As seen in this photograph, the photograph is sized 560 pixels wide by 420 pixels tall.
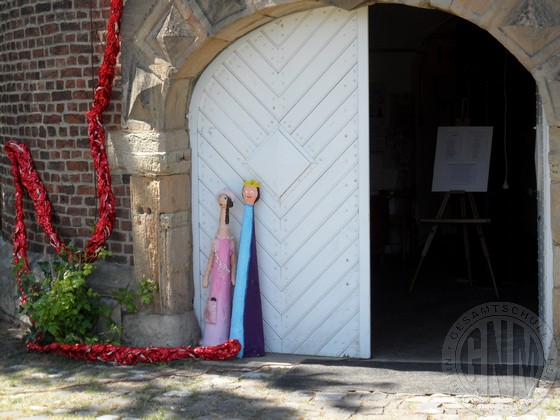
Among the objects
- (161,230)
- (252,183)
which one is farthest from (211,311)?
(252,183)

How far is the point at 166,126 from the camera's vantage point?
26.1 ft

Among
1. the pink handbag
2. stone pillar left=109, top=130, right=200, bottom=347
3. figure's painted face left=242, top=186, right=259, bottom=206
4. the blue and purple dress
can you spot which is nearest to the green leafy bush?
stone pillar left=109, top=130, right=200, bottom=347

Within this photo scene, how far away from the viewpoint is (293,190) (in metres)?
7.97

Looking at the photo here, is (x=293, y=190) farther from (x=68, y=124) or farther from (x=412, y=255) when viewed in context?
(x=412, y=255)

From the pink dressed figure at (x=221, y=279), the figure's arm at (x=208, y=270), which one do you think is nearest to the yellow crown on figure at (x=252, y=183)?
the pink dressed figure at (x=221, y=279)

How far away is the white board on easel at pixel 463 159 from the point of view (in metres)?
10.2

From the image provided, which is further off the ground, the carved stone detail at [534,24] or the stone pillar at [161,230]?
the carved stone detail at [534,24]

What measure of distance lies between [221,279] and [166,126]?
1.19 m

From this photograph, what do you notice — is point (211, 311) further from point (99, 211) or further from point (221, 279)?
point (99, 211)

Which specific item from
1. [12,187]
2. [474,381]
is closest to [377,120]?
[12,187]

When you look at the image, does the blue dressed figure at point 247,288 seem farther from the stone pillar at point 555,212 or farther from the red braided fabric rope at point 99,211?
the stone pillar at point 555,212

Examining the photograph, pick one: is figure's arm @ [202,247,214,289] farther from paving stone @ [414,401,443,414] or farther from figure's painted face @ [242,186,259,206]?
paving stone @ [414,401,443,414]

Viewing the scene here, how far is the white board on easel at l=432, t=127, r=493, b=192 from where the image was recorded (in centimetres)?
1017

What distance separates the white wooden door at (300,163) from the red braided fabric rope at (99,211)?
62cm
